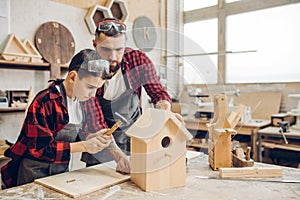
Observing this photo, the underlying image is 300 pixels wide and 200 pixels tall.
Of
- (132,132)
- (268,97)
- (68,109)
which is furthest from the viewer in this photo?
(268,97)

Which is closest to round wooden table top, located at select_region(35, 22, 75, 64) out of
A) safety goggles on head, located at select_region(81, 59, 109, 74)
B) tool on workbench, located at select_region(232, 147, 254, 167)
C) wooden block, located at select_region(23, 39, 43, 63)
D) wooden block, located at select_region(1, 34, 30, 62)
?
wooden block, located at select_region(23, 39, 43, 63)

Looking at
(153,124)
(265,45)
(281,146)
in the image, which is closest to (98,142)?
(153,124)

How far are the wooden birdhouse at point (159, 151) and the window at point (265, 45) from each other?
288cm

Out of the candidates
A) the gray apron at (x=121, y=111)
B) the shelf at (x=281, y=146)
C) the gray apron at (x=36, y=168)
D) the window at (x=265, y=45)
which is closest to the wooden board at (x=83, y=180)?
the gray apron at (x=36, y=168)

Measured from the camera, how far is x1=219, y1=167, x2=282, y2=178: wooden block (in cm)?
113

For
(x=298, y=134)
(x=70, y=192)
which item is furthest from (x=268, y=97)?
(x=70, y=192)

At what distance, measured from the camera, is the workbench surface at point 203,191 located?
941 millimetres

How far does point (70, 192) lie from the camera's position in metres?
0.95

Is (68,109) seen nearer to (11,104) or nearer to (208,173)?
(208,173)

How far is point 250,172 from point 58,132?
→ 824 millimetres

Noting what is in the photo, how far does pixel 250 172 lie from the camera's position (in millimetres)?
1136

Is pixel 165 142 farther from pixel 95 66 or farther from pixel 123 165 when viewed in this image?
pixel 95 66

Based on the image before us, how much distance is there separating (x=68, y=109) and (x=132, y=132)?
38 centimetres

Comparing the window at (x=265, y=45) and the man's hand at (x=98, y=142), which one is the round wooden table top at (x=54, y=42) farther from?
the window at (x=265, y=45)
